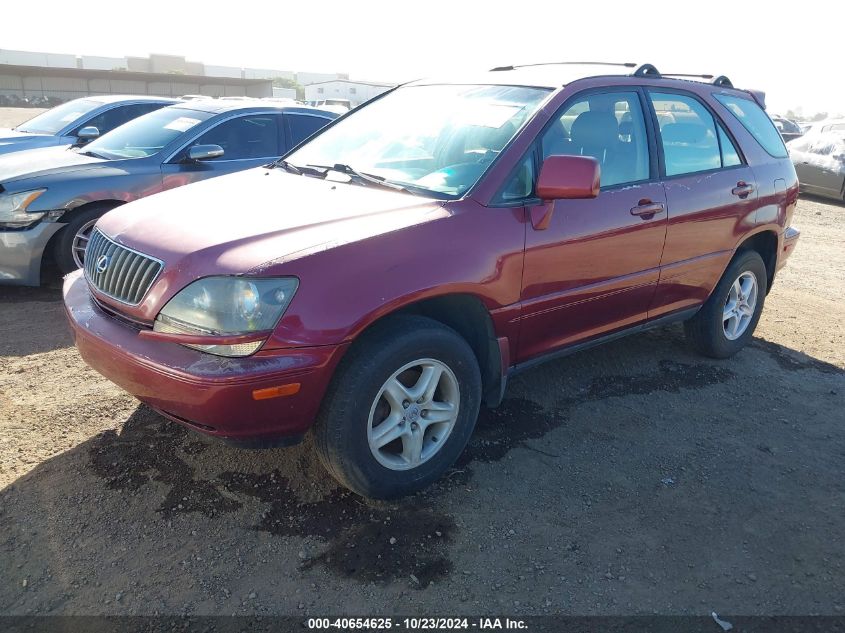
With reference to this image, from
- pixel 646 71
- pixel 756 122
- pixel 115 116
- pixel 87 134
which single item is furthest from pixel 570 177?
pixel 115 116

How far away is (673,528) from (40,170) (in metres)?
5.47

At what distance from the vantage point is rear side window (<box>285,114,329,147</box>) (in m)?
6.77

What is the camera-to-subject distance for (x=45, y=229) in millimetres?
5391

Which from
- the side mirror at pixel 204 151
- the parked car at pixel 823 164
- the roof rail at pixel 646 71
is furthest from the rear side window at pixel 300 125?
the parked car at pixel 823 164

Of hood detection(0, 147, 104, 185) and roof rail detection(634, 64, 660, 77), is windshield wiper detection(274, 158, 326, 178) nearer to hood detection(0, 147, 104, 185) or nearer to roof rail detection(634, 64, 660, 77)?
roof rail detection(634, 64, 660, 77)

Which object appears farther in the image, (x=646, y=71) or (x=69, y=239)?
(x=69, y=239)

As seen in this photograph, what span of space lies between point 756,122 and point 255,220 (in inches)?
152

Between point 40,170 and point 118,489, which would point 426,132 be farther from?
point 40,170

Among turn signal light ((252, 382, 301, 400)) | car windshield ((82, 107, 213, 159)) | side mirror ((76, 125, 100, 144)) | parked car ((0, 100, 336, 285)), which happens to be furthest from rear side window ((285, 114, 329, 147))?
turn signal light ((252, 382, 301, 400))

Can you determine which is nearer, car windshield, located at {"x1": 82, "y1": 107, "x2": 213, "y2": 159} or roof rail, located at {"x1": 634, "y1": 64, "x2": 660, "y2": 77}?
roof rail, located at {"x1": 634, "y1": 64, "x2": 660, "y2": 77}

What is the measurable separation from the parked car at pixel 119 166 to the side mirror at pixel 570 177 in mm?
3687

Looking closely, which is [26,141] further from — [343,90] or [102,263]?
[343,90]

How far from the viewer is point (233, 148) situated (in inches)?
252

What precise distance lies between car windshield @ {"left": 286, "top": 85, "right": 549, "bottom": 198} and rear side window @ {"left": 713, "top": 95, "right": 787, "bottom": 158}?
193cm
